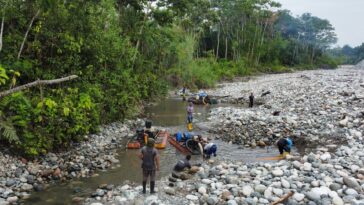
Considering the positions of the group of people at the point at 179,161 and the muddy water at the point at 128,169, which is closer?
the group of people at the point at 179,161

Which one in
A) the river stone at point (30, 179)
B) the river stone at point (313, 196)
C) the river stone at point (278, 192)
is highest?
the river stone at point (313, 196)

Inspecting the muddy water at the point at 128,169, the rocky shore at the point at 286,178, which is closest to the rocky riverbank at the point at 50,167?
the muddy water at the point at 128,169

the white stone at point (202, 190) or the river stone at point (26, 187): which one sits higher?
the white stone at point (202, 190)

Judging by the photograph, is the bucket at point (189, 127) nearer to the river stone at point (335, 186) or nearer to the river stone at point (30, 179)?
the river stone at point (30, 179)

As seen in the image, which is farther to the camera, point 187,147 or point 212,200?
point 187,147

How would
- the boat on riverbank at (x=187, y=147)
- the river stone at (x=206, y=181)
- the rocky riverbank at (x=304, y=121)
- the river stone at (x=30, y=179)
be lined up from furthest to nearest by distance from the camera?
the rocky riverbank at (x=304, y=121) → the boat on riverbank at (x=187, y=147) → the river stone at (x=30, y=179) → the river stone at (x=206, y=181)

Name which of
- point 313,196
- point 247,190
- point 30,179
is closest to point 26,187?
point 30,179

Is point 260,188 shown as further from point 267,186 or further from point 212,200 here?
point 212,200

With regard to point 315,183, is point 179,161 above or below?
below

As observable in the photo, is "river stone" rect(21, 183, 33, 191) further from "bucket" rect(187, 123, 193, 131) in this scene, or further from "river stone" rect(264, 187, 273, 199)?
"bucket" rect(187, 123, 193, 131)

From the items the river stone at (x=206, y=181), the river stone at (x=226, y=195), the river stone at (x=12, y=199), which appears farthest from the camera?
the river stone at (x=206, y=181)

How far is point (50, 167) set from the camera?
11047mm

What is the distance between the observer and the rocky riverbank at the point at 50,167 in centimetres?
954

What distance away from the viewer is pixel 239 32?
64.6m
